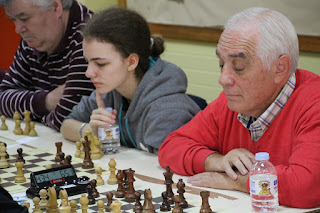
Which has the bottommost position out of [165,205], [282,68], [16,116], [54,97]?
[165,205]

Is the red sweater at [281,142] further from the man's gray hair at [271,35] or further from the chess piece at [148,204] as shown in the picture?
the chess piece at [148,204]

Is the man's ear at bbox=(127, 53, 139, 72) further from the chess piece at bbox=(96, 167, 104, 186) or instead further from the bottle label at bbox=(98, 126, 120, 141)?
the chess piece at bbox=(96, 167, 104, 186)

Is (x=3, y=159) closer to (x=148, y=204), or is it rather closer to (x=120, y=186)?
(x=120, y=186)

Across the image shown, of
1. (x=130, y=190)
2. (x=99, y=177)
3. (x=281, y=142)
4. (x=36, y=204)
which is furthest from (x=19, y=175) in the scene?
(x=281, y=142)

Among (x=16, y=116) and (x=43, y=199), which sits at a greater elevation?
(x=16, y=116)

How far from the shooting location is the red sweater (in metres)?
2.33

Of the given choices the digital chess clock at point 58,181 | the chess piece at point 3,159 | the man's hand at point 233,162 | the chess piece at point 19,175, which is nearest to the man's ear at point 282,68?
the man's hand at point 233,162

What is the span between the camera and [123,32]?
320cm

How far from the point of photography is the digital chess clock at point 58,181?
101 inches

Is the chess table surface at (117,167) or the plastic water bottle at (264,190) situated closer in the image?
the plastic water bottle at (264,190)

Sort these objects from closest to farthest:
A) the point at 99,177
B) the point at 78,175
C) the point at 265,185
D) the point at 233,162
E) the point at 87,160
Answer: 1. the point at 265,185
2. the point at 233,162
3. the point at 99,177
4. the point at 78,175
5. the point at 87,160

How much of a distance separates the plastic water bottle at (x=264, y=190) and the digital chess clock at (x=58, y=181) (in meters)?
0.76

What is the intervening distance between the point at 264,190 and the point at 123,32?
1.33 meters

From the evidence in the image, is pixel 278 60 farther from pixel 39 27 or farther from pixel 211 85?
pixel 211 85
